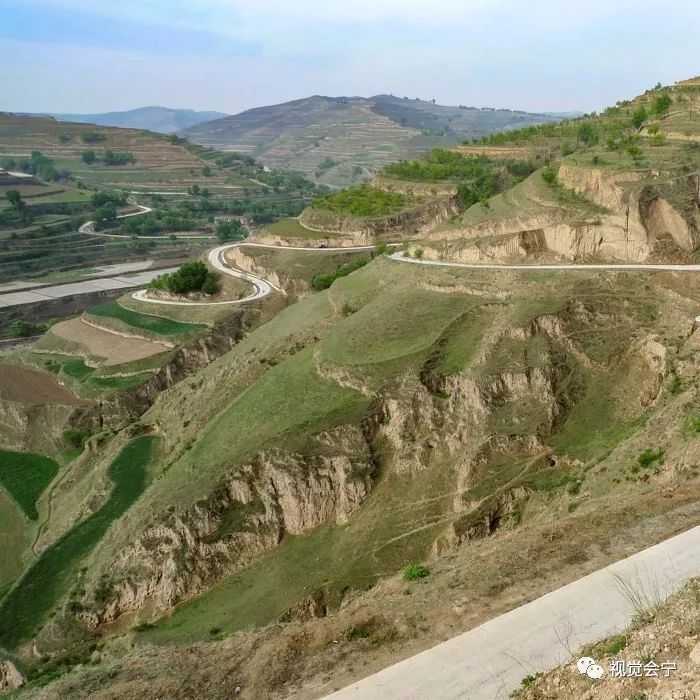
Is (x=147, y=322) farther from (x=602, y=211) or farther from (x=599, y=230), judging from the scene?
(x=602, y=211)

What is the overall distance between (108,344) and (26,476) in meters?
20.9

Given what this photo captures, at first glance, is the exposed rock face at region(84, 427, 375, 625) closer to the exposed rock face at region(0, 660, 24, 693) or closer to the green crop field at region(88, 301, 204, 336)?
the exposed rock face at region(0, 660, 24, 693)

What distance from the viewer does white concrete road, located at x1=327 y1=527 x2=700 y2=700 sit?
58.2ft

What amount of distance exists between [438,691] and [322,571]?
56.7 feet

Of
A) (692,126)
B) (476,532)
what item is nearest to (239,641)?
(476,532)

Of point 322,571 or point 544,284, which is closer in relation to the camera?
point 322,571

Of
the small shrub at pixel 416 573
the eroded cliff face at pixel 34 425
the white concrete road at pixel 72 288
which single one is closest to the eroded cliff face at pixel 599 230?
the small shrub at pixel 416 573

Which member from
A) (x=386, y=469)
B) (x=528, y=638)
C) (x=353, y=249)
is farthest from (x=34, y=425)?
(x=528, y=638)

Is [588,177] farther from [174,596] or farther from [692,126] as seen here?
[174,596]

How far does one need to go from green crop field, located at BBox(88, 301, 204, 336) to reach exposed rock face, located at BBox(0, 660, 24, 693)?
42496 millimetres

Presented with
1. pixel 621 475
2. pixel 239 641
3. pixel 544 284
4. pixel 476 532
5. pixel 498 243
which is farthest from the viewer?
pixel 498 243

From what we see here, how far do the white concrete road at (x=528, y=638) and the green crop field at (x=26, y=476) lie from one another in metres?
37.4

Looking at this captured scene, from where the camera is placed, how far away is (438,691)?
58.1ft

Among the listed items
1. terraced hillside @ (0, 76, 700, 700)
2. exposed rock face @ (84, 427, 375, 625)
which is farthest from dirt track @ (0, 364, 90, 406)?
exposed rock face @ (84, 427, 375, 625)
